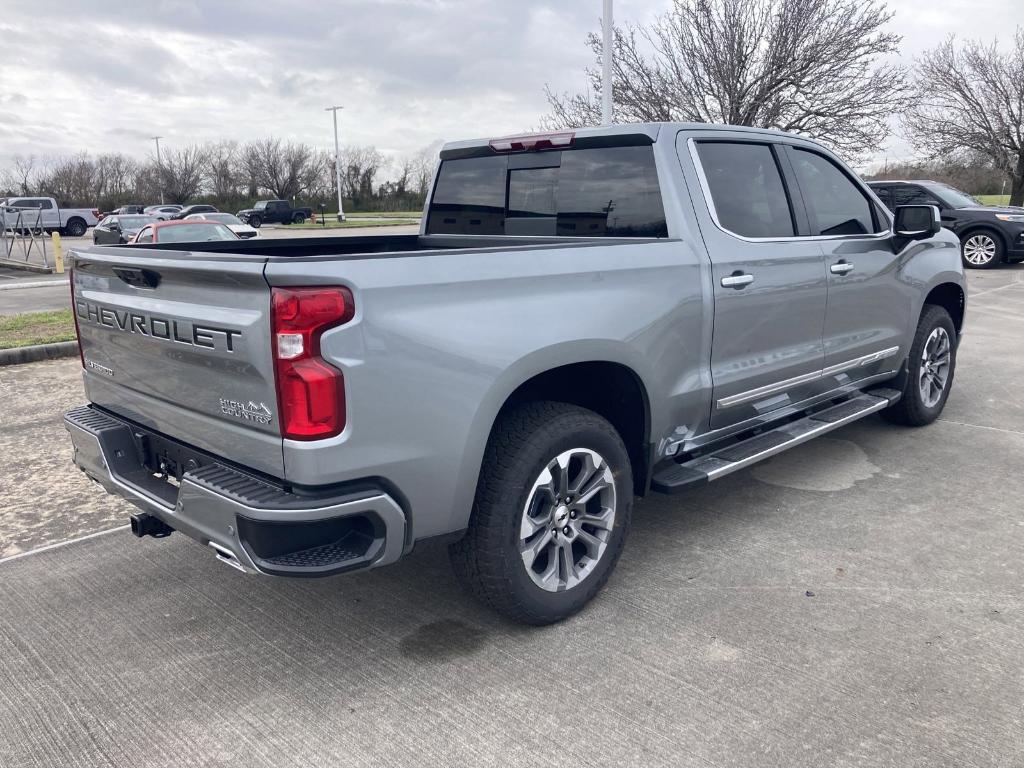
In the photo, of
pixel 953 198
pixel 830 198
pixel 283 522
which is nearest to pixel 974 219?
pixel 953 198

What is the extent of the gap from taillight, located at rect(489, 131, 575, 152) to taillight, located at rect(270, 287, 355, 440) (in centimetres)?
191

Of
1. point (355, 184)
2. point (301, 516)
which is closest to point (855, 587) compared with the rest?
point (301, 516)

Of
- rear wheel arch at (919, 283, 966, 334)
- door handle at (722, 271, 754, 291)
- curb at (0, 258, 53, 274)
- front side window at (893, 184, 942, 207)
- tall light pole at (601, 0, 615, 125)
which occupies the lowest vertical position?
curb at (0, 258, 53, 274)

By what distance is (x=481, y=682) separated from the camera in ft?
9.41

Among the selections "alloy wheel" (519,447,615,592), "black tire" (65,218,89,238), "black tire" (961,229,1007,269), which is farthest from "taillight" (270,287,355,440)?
"black tire" (65,218,89,238)

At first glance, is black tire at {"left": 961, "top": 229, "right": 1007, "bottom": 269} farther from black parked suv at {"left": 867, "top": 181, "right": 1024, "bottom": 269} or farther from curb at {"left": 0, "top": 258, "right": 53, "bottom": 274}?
curb at {"left": 0, "top": 258, "right": 53, "bottom": 274}

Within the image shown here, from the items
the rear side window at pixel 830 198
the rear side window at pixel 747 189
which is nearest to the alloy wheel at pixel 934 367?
the rear side window at pixel 830 198

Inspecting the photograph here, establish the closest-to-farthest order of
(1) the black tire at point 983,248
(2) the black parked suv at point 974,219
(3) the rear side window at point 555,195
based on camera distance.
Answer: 1. (3) the rear side window at point 555,195
2. (2) the black parked suv at point 974,219
3. (1) the black tire at point 983,248

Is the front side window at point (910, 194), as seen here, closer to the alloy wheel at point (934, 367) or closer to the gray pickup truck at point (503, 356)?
the alloy wheel at point (934, 367)

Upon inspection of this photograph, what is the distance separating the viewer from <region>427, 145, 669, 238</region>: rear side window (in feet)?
12.3

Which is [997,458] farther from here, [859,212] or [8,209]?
[8,209]

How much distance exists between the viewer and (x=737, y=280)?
3730mm

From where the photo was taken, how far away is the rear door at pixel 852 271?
4.43 metres

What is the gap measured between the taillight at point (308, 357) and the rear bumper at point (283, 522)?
0.72ft
